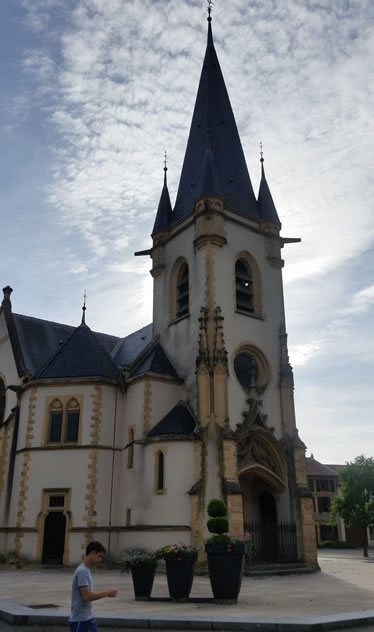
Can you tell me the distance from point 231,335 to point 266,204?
31.4 feet

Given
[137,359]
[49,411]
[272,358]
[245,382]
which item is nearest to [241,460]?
[245,382]

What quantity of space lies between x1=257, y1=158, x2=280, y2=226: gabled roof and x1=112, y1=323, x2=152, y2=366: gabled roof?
968 cm

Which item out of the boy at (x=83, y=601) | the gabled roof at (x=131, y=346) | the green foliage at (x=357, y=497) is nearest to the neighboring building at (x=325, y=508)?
the green foliage at (x=357, y=497)

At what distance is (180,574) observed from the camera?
1253 cm

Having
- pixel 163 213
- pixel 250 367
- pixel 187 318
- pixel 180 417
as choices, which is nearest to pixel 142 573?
pixel 180 417

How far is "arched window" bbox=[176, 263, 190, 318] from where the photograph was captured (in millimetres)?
29391

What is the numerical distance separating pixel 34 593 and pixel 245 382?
15.3 metres

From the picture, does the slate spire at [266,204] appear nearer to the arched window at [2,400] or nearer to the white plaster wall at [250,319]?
the white plaster wall at [250,319]

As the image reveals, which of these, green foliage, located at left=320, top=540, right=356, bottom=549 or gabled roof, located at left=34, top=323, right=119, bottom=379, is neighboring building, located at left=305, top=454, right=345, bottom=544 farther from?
gabled roof, located at left=34, top=323, right=119, bottom=379

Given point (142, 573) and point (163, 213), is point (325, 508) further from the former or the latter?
point (142, 573)

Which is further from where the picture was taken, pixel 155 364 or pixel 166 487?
pixel 155 364

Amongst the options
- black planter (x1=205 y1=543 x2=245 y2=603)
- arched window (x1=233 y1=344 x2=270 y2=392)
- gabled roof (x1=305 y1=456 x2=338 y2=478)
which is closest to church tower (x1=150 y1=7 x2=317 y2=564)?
arched window (x1=233 y1=344 x2=270 y2=392)

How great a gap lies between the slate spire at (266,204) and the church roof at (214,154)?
0.38 m

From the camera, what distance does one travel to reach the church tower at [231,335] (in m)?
24.2
